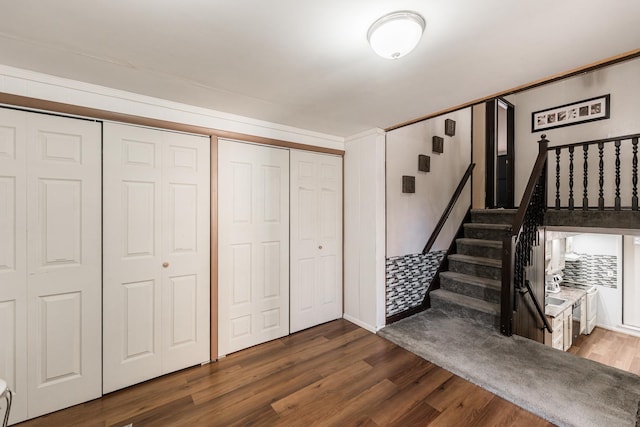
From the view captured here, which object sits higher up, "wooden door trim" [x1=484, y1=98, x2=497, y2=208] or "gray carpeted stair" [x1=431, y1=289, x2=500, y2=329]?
"wooden door trim" [x1=484, y1=98, x2=497, y2=208]

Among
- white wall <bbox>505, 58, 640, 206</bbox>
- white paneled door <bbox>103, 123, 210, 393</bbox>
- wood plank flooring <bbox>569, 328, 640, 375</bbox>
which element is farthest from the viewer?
wood plank flooring <bbox>569, 328, 640, 375</bbox>

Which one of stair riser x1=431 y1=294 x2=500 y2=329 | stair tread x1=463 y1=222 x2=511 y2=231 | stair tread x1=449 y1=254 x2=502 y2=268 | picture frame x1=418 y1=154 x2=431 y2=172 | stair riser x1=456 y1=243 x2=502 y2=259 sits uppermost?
picture frame x1=418 y1=154 x2=431 y2=172

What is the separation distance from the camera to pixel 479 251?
3.72 metres

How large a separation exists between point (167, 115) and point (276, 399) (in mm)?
2351

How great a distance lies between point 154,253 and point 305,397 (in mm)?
1595

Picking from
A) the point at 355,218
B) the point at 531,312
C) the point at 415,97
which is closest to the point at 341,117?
the point at 415,97

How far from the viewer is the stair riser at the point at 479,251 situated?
11.6ft

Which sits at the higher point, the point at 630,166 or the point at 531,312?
the point at 630,166

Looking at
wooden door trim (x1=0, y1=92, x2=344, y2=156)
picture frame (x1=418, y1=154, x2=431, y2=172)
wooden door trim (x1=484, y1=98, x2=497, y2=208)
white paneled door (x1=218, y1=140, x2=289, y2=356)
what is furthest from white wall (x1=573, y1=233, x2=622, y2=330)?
wooden door trim (x1=0, y1=92, x2=344, y2=156)

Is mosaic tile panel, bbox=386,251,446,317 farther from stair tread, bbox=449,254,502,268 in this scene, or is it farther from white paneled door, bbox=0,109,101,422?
white paneled door, bbox=0,109,101,422

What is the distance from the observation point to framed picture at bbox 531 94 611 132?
11.7 ft

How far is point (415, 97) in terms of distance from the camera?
2.13 metres

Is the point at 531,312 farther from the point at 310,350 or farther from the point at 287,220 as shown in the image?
the point at 287,220

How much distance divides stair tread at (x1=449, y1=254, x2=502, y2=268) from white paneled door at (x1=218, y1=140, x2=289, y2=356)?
2.40 m
